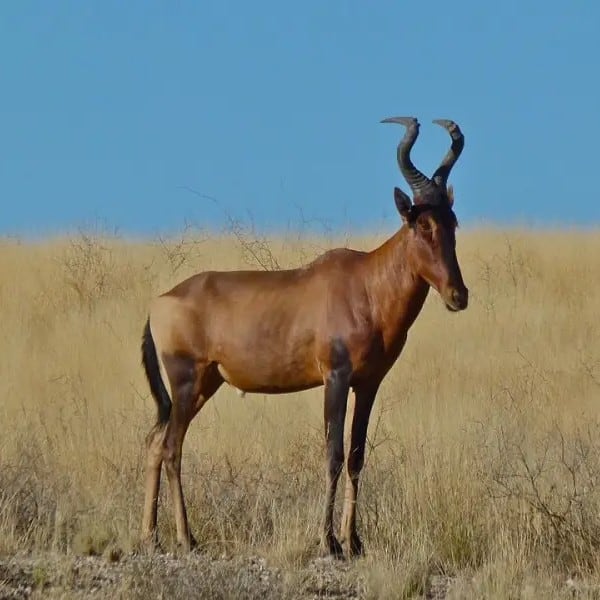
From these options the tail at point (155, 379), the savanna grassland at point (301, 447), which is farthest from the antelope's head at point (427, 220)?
the tail at point (155, 379)

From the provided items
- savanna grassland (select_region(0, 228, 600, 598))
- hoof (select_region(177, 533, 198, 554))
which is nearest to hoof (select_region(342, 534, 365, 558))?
savanna grassland (select_region(0, 228, 600, 598))

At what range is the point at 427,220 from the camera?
31.2 ft

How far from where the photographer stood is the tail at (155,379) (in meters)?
10.4

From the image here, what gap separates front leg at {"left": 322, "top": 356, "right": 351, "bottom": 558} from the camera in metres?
9.38

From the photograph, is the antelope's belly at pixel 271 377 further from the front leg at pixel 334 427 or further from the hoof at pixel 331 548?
the hoof at pixel 331 548

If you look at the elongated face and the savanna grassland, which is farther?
the elongated face

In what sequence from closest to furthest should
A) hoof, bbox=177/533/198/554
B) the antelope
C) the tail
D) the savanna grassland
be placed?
the savanna grassland → the antelope → hoof, bbox=177/533/198/554 → the tail

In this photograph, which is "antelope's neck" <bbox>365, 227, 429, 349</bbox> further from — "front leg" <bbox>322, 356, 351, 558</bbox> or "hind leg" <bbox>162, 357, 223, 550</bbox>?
"hind leg" <bbox>162, 357, 223, 550</bbox>

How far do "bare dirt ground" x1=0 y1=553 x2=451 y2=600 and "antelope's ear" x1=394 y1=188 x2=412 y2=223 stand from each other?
226 cm

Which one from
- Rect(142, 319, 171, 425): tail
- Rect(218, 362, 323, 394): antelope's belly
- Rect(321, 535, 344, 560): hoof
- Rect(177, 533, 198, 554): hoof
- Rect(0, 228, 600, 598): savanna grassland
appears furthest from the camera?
Rect(142, 319, 171, 425): tail

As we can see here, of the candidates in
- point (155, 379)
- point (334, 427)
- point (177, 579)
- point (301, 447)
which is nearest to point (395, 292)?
point (334, 427)

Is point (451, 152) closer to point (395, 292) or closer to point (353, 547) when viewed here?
point (395, 292)

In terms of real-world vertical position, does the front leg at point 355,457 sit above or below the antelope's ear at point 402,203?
below

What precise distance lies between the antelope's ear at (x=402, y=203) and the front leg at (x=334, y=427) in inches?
41.4
